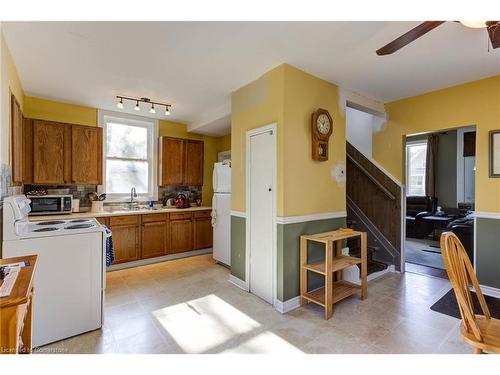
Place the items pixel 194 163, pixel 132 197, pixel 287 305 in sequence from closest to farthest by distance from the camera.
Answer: pixel 287 305
pixel 132 197
pixel 194 163

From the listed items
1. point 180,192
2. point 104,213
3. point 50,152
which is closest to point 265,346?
point 104,213

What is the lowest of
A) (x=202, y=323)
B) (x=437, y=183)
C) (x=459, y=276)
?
(x=202, y=323)

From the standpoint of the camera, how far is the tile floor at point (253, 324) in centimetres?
195

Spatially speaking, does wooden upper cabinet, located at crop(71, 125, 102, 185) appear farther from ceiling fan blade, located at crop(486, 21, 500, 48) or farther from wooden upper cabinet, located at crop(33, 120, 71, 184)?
ceiling fan blade, located at crop(486, 21, 500, 48)

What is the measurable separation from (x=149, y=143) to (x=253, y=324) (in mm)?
3730

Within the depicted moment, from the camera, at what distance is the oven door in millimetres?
3381

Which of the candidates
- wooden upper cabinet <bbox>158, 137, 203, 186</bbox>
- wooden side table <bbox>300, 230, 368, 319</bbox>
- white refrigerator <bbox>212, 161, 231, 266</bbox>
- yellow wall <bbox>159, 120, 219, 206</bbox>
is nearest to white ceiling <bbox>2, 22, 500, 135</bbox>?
white refrigerator <bbox>212, 161, 231, 266</bbox>

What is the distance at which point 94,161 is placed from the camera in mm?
3887

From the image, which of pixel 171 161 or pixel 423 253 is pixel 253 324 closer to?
pixel 171 161

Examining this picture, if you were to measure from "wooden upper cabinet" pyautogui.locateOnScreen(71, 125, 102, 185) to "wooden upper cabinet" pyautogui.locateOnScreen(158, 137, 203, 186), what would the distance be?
1017 millimetres

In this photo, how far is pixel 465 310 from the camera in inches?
48.6

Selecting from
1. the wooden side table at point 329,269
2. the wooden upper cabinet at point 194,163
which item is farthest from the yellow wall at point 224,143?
the wooden side table at point 329,269

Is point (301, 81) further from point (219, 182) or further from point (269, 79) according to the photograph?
point (219, 182)

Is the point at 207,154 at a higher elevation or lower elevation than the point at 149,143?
lower
